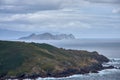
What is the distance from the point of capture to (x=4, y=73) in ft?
628

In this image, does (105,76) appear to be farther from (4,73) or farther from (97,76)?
(4,73)

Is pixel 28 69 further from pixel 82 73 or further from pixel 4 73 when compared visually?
pixel 82 73

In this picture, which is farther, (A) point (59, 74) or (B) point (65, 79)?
(A) point (59, 74)

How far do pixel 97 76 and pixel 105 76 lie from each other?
4.36 meters

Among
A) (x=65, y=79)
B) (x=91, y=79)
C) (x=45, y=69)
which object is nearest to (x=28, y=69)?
(x=45, y=69)

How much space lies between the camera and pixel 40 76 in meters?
188

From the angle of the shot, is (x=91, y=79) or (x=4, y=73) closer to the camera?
(x=91, y=79)

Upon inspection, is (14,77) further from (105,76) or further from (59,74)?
(105,76)

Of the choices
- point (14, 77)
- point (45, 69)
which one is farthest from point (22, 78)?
point (45, 69)

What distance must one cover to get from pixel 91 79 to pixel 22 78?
3654 centimetres

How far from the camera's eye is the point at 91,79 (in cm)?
17700

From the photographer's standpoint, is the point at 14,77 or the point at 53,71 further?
the point at 53,71

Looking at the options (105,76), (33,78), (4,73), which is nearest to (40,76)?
(33,78)

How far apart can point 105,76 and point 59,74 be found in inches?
1008
